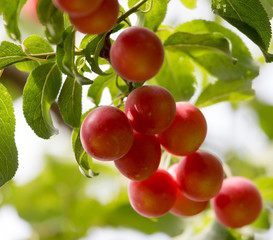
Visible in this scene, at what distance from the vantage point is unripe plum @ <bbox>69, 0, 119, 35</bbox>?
1.11 meters

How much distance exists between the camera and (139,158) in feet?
4.61

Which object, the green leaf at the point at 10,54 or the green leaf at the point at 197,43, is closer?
the green leaf at the point at 10,54

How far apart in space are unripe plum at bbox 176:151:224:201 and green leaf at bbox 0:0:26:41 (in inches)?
29.7

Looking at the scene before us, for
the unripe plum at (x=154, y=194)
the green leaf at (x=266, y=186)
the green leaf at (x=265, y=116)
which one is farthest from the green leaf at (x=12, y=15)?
the green leaf at (x=265, y=116)

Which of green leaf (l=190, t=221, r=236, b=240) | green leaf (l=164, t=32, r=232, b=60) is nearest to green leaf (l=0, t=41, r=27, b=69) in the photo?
green leaf (l=164, t=32, r=232, b=60)

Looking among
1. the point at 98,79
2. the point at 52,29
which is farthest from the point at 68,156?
the point at 52,29

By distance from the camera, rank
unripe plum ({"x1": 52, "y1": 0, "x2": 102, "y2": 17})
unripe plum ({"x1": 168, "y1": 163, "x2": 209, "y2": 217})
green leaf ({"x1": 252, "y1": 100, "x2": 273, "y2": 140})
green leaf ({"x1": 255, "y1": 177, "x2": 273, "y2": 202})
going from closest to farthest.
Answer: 1. unripe plum ({"x1": 52, "y1": 0, "x2": 102, "y2": 17})
2. unripe plum ({"x1": 168, "y1": 163, "x2": 209, "y2": 217})
3. green leaf ({"x1": 255, "y1": 177, "x2": 273, "y2": 202})
4. green leaf ({"x1": 252, "y1": 100, "x2": 273, "y2": 140})

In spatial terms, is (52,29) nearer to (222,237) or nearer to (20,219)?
(222,237)

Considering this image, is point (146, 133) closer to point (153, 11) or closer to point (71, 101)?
point (71, 101)

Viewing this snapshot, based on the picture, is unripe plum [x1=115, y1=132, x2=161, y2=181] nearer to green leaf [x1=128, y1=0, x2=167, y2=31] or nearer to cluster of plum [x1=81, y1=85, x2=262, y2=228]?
cluster of plum [x1=81, y1=85, x2=262, y2=228]

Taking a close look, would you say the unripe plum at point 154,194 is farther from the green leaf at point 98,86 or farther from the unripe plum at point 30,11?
the unripe plum at point 30,11

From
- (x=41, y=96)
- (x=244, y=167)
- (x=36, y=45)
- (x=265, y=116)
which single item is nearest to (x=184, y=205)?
(x=41, y=96)

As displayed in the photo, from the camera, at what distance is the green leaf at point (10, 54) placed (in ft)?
4.68

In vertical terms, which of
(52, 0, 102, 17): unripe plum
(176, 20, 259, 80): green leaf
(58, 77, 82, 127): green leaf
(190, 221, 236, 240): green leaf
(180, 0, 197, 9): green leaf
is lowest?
(190, 221, 236, 240): green leaf
